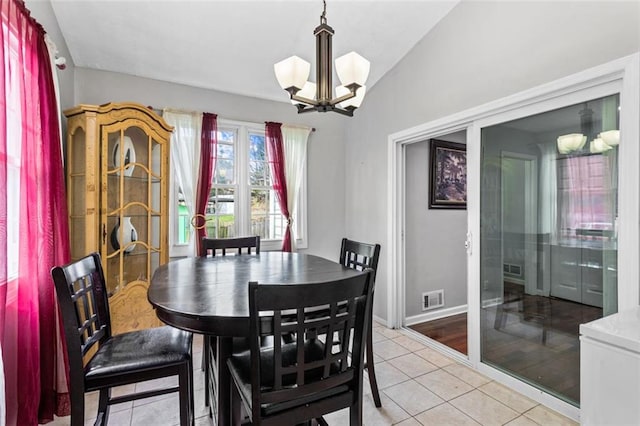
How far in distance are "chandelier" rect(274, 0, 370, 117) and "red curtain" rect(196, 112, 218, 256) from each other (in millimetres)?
1609

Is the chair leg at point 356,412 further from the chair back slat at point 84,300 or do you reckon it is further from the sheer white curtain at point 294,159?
the sheer white curtain at point 294,159

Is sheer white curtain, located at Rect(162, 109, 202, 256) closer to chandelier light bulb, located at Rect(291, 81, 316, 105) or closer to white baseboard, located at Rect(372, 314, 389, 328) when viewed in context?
chandelier light bulb, located at Rect(291, 81, 316, 105)

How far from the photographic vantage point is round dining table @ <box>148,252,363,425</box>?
48.7 inches

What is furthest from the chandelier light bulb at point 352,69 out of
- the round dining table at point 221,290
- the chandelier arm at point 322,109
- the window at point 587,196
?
the window at point 587,196

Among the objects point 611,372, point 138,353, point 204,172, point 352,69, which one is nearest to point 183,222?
point 204,172

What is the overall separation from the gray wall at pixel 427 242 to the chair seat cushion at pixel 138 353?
2.52 metres

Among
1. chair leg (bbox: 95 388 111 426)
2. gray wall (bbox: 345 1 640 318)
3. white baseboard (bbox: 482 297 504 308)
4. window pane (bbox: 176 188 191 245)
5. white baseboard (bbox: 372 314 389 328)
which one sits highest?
gray wall (bbox: 345 1 640 318)

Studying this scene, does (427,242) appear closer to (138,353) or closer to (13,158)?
(138,353)

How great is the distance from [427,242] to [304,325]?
2.84 m

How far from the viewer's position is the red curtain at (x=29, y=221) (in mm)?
1473

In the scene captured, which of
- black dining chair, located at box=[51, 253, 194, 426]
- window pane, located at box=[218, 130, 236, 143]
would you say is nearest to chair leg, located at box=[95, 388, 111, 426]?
black dining chair, located at box=[51, 253, 194, 426]

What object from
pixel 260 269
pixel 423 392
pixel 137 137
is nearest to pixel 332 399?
pixel 260 269

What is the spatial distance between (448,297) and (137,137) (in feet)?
12.0

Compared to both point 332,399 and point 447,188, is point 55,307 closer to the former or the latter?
point 332,399
